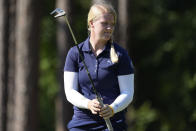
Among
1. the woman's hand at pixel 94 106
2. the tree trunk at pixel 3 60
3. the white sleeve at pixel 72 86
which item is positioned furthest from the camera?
the tree trunk at pixel 3 60

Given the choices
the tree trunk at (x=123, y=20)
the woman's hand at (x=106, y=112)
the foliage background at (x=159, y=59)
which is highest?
the woman's hand at (x=106, y=112)

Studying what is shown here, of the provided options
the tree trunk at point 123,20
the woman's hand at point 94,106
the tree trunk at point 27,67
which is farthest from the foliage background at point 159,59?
the woman's hand at point 94,106

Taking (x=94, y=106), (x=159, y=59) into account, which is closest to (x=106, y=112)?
(x=94, y=106)

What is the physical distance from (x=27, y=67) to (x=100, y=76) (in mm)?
10224

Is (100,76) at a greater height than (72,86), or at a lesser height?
greater

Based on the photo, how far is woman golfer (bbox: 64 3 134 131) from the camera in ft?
16.4

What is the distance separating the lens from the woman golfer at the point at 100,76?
5.00 meters

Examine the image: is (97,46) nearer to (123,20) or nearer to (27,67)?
(27,67)

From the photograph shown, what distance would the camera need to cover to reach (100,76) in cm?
499

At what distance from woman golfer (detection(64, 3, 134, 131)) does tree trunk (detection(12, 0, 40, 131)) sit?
995 cm

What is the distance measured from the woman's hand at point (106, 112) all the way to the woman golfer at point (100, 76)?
0.11 metres

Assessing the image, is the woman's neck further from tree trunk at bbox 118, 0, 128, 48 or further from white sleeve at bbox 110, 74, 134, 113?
tree trunk at bbox 118, 0, 128, 48

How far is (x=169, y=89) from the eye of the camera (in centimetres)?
2081

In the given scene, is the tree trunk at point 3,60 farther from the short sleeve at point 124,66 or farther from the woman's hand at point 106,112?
the woman's hand at point 106,112
